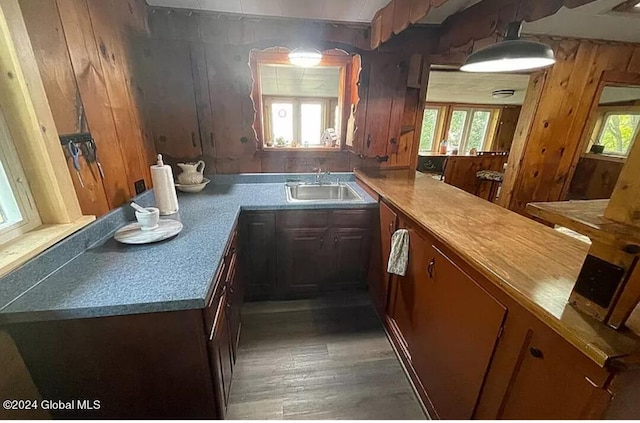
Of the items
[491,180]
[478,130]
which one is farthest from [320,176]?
[478,130]

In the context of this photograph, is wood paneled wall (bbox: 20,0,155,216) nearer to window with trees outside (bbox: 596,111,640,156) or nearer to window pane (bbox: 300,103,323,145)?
window pane (bbox: 300,103,323,145)

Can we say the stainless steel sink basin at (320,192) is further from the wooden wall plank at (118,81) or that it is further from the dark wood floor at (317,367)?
the wooden wall plank at (118,81)

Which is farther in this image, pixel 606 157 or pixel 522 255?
pixel 606 157

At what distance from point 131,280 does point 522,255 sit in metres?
1.44

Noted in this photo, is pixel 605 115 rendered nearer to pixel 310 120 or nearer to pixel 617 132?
pixel 617 132

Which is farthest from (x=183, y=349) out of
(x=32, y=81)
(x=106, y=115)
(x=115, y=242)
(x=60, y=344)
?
(x=106, y=115)

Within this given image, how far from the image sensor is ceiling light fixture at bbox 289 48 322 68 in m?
2.01

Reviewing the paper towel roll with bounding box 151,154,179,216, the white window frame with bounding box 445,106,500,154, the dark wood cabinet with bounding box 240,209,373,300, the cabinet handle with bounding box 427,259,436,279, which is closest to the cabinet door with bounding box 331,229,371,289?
the dark wood cabinet with bounding box 240,209,373,300

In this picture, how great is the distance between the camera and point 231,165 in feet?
7.43

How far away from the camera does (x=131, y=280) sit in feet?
2.93

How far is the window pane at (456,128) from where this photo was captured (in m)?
6.00

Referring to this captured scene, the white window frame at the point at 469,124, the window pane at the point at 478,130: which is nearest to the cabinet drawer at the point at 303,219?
the white window frame at the point at 469,124

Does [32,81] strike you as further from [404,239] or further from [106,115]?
[404,239]

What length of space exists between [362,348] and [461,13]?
2402 mm
